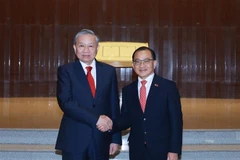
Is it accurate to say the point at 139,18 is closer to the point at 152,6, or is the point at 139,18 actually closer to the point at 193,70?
the point at 152,6

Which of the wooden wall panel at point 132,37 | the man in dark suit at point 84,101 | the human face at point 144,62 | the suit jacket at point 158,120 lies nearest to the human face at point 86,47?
the man in dark suit at point 84,101

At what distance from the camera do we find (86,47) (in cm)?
186

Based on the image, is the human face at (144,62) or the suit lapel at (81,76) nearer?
the suit lapel at (81,76)

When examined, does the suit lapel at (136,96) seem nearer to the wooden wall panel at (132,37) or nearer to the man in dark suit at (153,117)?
the man in dark suit at (153,117)

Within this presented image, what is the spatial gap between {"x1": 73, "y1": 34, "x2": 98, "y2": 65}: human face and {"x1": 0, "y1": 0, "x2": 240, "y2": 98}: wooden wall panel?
6010 millimetres

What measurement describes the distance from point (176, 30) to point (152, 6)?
764 mm

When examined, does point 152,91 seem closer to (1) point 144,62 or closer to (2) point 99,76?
(1) point 144,62

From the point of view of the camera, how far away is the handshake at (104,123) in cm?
176

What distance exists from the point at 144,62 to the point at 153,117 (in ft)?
1.02

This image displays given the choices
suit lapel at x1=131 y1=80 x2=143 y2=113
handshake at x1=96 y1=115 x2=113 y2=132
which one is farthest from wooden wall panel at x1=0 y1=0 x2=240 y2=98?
handshake at x1=96 y1=115 x2=113 y2=132

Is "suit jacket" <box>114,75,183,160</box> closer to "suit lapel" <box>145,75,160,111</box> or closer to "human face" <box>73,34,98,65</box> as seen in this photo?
"suit lapel" <box>145,75,160,111</box>

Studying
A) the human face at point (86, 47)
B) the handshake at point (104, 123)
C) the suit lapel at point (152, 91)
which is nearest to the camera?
the handshake at point (104, 123)

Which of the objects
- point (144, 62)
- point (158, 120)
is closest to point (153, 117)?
point (158, 120)

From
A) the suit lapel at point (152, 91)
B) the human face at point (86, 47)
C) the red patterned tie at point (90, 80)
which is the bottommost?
the suit lapel at point (152, 91)
